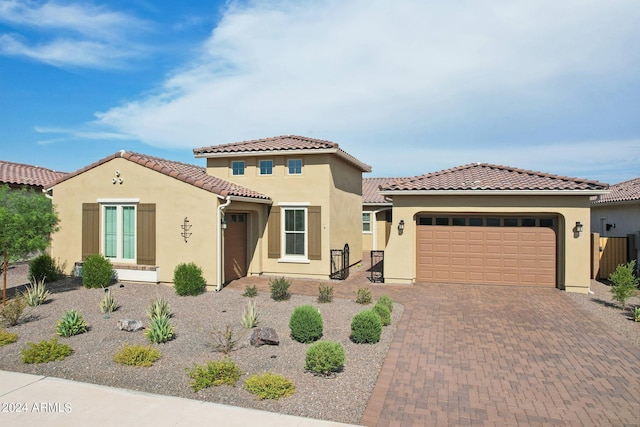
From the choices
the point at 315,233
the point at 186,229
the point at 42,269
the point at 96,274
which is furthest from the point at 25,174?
the point at 315,233

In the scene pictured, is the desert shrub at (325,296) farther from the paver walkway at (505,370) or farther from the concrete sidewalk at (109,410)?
the concrete sidewalk at (109,410)

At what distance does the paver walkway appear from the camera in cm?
534

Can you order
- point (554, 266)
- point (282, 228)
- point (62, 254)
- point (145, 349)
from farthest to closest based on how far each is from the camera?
1. point (282, 228)
2. point (62, 254)
3. point (554, 266)
4. point (145, 349)

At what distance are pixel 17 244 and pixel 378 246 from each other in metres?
18.4

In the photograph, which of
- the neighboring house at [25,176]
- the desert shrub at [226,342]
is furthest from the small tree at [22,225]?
the neighboring house at [25,176]

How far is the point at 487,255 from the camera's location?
1423 centimetres

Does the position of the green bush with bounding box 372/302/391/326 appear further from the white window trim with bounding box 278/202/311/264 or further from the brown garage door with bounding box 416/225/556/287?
the white window trim with bounding box 278/202/311/264

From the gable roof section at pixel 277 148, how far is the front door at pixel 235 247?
8.66 ft

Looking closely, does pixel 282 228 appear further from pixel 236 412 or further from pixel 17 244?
pixel 236 412

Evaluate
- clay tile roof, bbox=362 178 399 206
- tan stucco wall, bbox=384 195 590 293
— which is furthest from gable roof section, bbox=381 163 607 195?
clay tile roof, bbox=362 178 399 206

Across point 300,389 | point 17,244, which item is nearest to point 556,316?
point 300,389

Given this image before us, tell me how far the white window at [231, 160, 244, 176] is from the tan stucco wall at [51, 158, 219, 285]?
362 cm

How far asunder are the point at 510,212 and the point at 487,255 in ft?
5.61

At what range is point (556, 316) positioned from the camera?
10250mm
